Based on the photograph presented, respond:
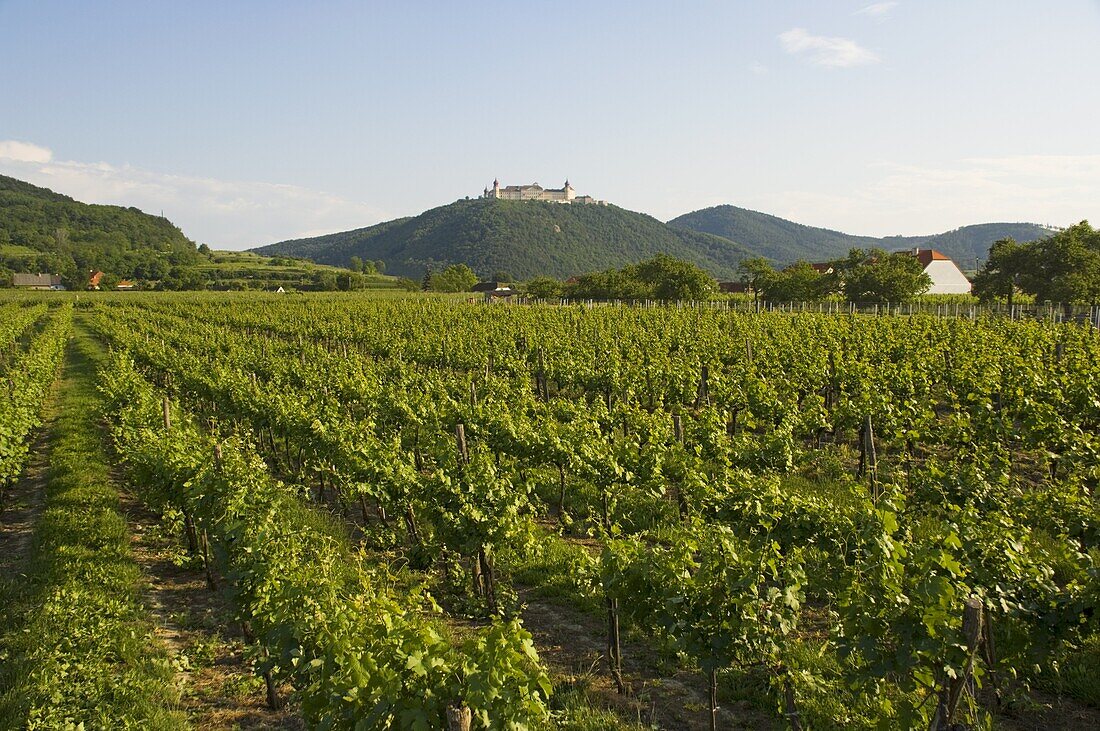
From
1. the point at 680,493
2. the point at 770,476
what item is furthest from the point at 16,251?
the point at 770,476

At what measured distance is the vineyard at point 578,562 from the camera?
14.4 ft

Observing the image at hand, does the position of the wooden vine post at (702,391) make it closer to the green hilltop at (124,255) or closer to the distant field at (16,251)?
the green hilltop at (124,255)

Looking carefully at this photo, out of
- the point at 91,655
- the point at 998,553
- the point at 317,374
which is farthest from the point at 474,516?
the point at 317,374

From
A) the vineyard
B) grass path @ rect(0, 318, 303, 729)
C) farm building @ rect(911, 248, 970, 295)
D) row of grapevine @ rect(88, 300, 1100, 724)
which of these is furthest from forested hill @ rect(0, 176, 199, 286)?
farm building @ rect(911, 248, 970, 295)

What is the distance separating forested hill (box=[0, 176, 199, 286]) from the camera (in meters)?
113

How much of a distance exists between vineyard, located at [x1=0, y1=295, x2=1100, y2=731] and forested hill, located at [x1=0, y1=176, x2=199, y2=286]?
371 ft

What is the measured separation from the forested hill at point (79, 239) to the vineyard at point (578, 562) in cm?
11300

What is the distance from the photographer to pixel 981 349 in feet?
56.3

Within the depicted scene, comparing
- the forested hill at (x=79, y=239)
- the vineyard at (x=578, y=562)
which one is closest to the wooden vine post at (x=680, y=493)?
the vineyard at (x=578, y=562)

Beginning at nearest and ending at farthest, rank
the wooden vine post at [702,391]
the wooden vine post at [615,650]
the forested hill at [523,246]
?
the wooden vine post at [615,650]
the wooden vine post at [702,391]
the forested hill at [523,246]

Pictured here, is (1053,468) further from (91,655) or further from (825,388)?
(91,655)

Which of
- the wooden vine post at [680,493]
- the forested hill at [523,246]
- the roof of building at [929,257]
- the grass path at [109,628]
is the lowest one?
the grass path at [109,628]

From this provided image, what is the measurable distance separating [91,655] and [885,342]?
2079 centimetres

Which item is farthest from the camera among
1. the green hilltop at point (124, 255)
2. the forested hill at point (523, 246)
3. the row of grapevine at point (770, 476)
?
the forested hill at point (523, 246)
